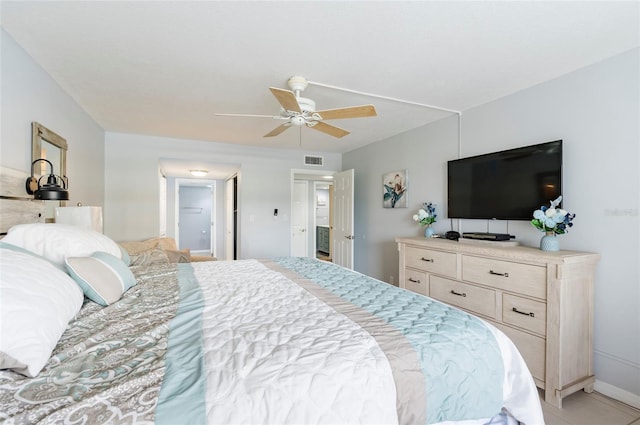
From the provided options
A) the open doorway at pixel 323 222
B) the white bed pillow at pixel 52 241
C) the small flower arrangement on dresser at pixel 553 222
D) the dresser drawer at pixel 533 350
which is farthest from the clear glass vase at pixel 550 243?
the open doorway at pixel 323 222

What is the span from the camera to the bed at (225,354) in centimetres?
78

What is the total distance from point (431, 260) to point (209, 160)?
3.61m

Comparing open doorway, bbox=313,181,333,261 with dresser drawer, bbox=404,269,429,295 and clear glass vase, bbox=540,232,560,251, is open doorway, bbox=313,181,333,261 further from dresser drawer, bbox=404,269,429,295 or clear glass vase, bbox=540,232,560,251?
clear glass vase, bbox=540,232,560,251

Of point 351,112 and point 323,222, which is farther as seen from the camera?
point 323,222

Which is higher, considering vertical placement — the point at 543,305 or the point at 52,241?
the point at 52,241

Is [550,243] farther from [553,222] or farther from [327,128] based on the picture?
[327,128]

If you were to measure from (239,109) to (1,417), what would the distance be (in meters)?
2.96

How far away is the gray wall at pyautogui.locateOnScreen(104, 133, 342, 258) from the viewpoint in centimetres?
432

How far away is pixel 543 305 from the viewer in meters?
2.12

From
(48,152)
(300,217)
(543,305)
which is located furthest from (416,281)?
(300,217)

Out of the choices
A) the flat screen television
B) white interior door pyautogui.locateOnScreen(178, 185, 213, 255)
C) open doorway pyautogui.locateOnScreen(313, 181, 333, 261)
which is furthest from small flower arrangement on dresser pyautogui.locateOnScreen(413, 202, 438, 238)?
white interior door pyautogui.locateOnScreen(178, 185, 213, 255)

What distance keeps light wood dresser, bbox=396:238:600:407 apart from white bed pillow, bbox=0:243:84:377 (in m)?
2.61

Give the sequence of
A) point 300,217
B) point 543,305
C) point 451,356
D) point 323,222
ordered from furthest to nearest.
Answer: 1. point 323,222
2. point 300,217
3. point 543,305
4. point 451,356

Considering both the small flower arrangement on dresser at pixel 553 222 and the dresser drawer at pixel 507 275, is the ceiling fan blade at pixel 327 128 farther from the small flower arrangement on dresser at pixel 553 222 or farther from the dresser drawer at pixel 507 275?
the small flower arrangement on dresser at pixel 553 222
